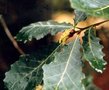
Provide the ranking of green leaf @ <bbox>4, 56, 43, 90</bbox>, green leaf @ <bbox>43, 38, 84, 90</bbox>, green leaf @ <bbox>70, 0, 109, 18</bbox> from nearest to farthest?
green leaf @ <bbox>70, 0, 109, 18</bbox> < green leaf @ <bbox>43, 38, 84, 90</bbox> < green leaf @ <bbox>4, 56, 43, 90</bbox>

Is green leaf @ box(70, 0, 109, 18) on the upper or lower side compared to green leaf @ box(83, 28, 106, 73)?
upper

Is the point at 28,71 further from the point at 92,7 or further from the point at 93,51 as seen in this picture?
the point at 92,7

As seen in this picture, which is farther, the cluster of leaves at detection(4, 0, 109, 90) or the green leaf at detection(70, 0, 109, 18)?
the cluster of leaves at detection(4, 0, 109, 90)

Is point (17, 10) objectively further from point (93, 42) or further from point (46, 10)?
point (93, 42)

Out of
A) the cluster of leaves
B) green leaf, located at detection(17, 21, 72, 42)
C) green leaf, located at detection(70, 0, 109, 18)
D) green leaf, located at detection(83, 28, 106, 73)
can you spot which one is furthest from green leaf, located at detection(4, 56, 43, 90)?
green leaf, located at detection(70, 0, 109, 18)

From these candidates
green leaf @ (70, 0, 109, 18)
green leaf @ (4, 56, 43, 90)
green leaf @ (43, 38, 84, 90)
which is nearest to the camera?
green leaf @ (70, 0, 109, 18)

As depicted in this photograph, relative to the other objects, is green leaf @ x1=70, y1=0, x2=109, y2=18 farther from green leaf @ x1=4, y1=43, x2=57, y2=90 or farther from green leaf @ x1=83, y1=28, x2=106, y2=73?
green leaf @ x1=4, y1=43, x2=57, y2=90

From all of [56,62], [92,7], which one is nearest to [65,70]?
[56,62]

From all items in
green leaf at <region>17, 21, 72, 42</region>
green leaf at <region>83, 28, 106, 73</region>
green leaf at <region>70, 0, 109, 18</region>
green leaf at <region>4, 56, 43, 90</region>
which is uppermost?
green leaf at <region>70, 0, 109, 18</region>
